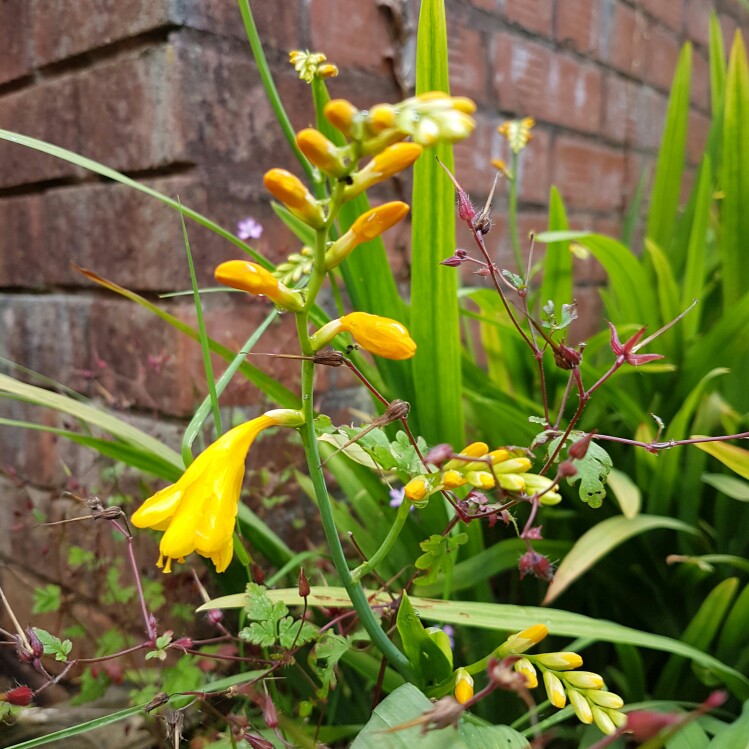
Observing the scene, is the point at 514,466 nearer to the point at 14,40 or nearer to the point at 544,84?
the point at 14,40

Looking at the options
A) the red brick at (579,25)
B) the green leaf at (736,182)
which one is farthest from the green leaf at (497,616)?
the red brick at (579,25)

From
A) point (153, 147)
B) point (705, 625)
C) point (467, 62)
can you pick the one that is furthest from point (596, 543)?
point (467, 62)

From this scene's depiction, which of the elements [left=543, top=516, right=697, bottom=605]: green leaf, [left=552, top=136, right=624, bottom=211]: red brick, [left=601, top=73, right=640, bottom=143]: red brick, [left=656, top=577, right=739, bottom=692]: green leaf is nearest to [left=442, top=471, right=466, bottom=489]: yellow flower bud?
[left=543, top=516, right=697, bottom=605]: green leaf

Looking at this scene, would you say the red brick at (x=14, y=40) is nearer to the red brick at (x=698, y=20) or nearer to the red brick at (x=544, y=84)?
the red brick at (x=544, y=84)

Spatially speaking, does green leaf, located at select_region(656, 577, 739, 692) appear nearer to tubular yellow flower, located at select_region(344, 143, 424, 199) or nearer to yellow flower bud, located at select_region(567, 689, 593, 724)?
yellow flower bud, located at select_region(567, 689, 593, 724)

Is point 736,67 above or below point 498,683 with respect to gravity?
above

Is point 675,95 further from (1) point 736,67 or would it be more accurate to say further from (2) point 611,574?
(2) point 611,574

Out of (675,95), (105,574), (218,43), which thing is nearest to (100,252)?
(218,43)
